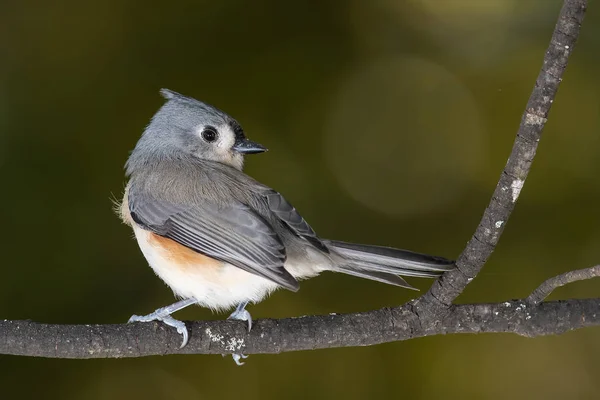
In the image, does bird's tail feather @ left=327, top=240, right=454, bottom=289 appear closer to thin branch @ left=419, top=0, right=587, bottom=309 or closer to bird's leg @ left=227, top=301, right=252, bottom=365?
thin branch @ left=419, top=0, right=587, bottom=309

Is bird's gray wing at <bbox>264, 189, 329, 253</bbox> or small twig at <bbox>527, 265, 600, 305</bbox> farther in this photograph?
bird's gray wing at <bbox>264, 189, 329, 253</bbox>

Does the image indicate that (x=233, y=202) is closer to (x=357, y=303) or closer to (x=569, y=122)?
(x=357, y=303)

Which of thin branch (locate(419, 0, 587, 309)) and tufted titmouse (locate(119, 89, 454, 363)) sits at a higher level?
thin branch (locate(419, 0, 587, 309))

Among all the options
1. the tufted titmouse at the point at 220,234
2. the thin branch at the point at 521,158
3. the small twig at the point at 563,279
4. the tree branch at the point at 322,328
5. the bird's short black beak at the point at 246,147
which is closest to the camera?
the thin branch at the point at 521,158

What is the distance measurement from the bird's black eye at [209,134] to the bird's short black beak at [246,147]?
0.07 m

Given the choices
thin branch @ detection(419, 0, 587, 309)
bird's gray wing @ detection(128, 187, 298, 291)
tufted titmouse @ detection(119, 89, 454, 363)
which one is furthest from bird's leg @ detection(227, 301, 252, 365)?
thin branch @ detection(419, 0, 587, 309)

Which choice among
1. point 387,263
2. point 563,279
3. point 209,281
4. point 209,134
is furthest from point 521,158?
point 209,134

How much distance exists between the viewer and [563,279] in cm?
166

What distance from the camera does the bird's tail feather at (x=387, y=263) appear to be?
183 cm

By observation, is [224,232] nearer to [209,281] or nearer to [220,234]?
[220,234]

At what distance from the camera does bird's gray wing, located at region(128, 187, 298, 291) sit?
75.7 inches

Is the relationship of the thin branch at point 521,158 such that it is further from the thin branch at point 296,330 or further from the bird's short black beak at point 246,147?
the bird's short black beak at point 246,147

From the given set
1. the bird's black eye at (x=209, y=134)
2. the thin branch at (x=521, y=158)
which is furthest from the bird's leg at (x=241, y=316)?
the bird's black eye at (x=209, y=134)

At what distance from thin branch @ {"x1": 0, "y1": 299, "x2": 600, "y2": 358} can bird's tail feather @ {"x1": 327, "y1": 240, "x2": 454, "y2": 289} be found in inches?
3.6
